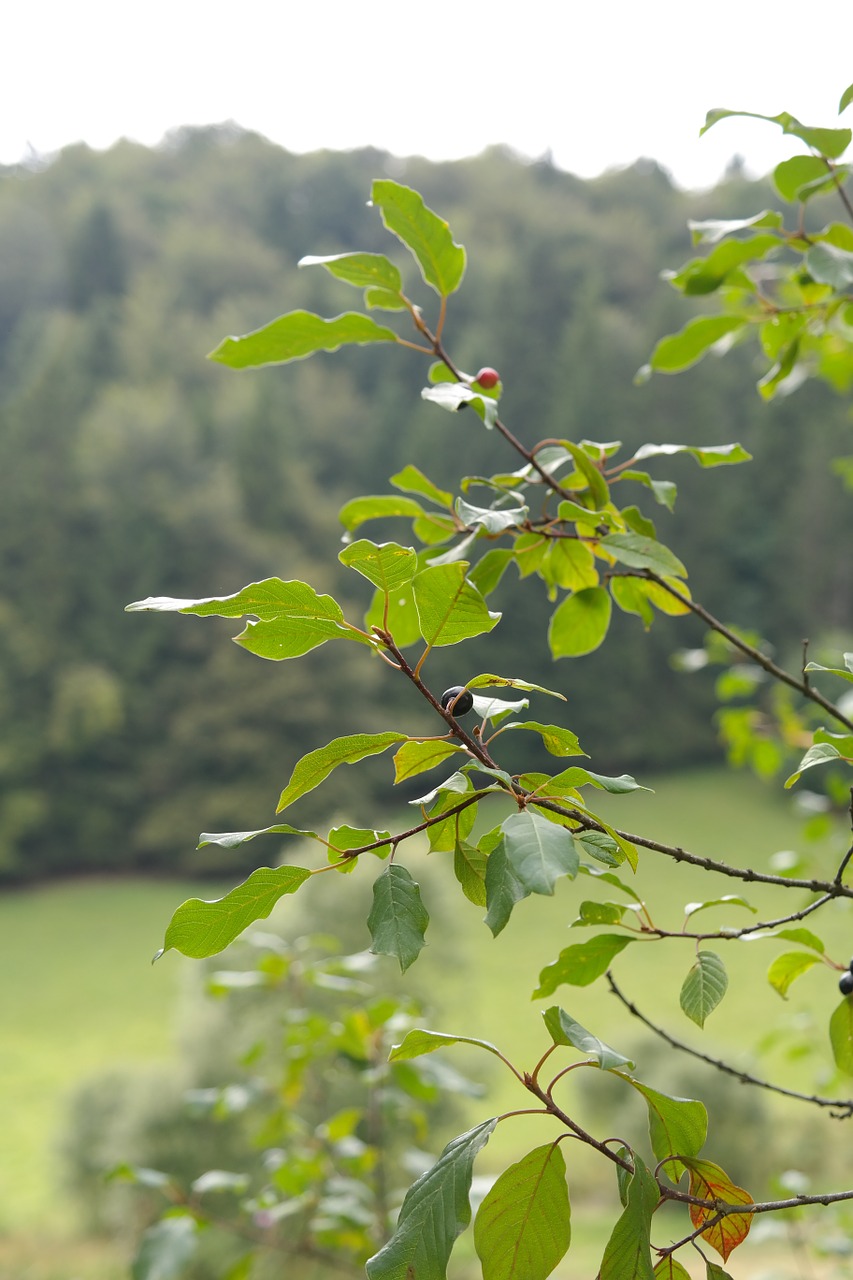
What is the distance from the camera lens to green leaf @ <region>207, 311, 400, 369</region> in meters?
0.56

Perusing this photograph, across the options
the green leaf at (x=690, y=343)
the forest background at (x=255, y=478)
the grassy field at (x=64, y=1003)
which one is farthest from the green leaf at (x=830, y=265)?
the forest background at (x=255, y=478)

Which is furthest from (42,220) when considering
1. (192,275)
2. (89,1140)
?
(89,1140)

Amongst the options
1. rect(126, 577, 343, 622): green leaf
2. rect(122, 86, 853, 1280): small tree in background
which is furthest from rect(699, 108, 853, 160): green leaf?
rect(126, 577, 343, 622): green leaf

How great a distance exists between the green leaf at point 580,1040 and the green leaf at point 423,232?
0.37m

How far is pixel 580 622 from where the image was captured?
68cm

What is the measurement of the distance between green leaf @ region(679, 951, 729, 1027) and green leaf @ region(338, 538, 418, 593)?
224 mm

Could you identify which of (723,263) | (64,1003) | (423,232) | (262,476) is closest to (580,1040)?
(423,232)

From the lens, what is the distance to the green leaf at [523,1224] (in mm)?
413

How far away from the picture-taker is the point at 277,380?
1822 centimetres

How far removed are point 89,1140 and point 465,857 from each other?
589cm

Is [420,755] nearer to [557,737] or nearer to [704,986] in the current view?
[557,737]

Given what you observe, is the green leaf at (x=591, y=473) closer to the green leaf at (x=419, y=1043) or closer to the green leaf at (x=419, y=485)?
the green leaf at (x=419, y=485)

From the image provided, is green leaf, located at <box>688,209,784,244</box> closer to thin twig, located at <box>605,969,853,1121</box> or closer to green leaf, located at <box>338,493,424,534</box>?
green leaf, located at <box>338,493,424,534</box>

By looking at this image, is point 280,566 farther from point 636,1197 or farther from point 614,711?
point 636,1197
